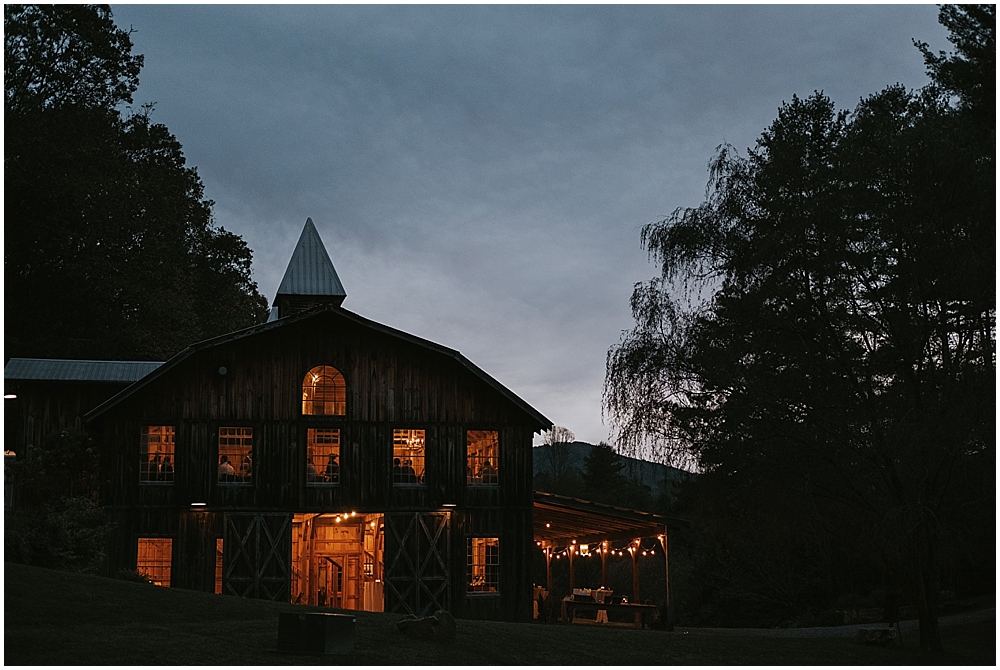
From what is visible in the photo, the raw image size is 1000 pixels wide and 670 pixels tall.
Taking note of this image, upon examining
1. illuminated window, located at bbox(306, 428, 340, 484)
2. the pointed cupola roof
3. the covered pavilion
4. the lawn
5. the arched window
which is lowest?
the lawn

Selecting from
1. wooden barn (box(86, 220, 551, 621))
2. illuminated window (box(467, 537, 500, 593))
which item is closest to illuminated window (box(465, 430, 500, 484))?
wooden barn (box(86, 220, 551, 621))

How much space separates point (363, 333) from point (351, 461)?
3325 mm

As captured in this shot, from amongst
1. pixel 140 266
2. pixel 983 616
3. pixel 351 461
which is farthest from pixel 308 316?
pixel 983 616

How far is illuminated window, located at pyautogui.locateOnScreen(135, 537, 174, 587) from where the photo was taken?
25.4 m

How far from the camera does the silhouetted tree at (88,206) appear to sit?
36656 mm

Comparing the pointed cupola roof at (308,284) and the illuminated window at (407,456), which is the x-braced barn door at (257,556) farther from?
the pointed cupola roof at (308,284)

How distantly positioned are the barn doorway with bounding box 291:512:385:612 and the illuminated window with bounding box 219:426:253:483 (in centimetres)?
193

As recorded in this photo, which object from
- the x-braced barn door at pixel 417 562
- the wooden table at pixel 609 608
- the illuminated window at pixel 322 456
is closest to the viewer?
the x-braced barn door at pixel 417 562

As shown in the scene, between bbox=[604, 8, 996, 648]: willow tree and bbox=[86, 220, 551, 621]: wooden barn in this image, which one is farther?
bbox=[86, 220, 551, 621]: wooden barn

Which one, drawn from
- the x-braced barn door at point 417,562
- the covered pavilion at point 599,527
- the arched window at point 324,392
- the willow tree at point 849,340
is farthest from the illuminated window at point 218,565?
the willow tree at point 849,340

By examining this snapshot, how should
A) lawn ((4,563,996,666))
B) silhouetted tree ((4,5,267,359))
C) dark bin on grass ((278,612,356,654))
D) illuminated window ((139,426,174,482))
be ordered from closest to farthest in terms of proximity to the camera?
lawn ((4,563,996,666)) < dark bin on grass ((278,612,356,654)) < illuminated window ((139,426,174,482)) < silhouetted tree ((4,5,267,359))

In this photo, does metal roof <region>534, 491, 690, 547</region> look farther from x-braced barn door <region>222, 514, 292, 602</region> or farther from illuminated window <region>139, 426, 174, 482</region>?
illuminated window <region>139, 426, 174, 482</region>

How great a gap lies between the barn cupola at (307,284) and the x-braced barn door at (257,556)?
824cm

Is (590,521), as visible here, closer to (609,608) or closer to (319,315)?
(609,608)
